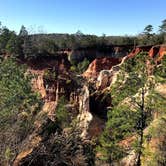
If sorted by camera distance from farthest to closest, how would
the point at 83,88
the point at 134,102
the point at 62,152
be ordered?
the point at 83,88 → the point at 134,102 → the point at 62,152

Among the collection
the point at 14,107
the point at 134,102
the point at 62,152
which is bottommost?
the point at 62,152

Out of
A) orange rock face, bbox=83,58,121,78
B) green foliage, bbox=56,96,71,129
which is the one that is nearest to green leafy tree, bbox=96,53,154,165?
green foliage, bbox=56,96,71,129

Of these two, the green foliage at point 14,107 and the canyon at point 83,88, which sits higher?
the green foliage at point 14,107

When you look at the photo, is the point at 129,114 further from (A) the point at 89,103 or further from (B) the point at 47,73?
(B) the point at 47,73

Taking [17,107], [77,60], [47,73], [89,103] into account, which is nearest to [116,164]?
[17,107]

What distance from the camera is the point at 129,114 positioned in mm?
28609

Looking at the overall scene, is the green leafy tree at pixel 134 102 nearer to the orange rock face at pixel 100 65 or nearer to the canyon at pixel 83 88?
the canyon at pixel 83 88

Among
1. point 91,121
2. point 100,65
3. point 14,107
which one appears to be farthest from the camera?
point 100,65

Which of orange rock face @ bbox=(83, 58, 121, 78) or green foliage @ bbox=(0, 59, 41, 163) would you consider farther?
orange rock face @ bbox=(83, 58, 121, 78)

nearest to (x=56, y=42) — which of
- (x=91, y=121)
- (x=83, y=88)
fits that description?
(x=83, y=88)

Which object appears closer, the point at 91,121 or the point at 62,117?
the point at 62,117

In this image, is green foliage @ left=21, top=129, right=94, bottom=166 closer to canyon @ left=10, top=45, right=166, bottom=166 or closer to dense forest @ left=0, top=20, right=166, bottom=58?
canyon @ left=10, top=45, right=166, bottom=166

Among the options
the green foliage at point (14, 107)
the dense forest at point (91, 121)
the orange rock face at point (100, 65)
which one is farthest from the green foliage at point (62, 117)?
the orange rock face at point (100, 65)

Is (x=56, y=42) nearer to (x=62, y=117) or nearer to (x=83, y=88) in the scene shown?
(x=83, y=88)
